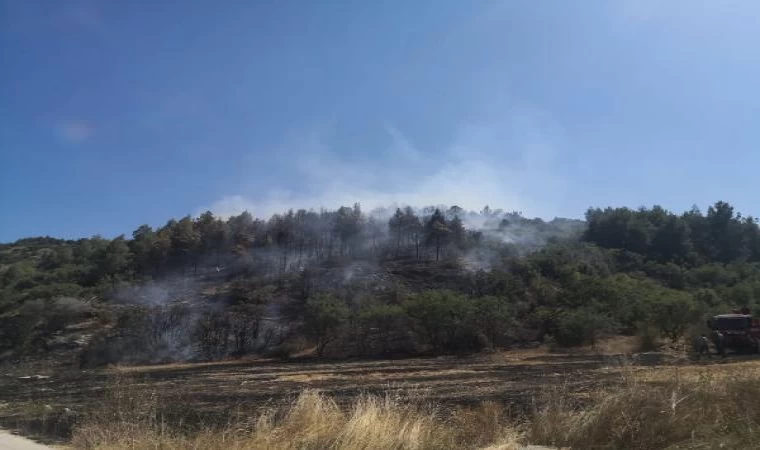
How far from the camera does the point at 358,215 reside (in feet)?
301

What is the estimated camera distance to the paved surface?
11.6 m

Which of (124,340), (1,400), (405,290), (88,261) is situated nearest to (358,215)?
(405,290)

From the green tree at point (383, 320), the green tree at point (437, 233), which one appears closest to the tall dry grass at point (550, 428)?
the green tree at point (383, 320)

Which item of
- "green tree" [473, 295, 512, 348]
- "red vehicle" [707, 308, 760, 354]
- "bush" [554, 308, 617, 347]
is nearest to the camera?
"red vehicle" [707, 308, 760, 354]

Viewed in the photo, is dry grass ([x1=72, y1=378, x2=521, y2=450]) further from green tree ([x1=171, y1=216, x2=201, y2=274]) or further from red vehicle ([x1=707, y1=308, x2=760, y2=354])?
green tree ([x1=171, y1=216, x2=201, y2=274])

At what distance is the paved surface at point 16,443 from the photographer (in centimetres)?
1165

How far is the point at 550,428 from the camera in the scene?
8.42m

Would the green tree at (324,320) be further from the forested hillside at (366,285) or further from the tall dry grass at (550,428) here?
the tall dry grass at (550,428)

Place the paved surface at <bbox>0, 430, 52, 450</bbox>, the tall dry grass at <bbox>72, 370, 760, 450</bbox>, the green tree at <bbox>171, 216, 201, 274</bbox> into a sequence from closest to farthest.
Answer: the tall dry grass at <bbox>72, 370, 760, 450</bbox> → the paved surface at <bbox>0, 430, 52, 450</bbox> → the green tree at <bbox>171, 216, 201, 274</bbox>

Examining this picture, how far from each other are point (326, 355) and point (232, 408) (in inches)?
1248

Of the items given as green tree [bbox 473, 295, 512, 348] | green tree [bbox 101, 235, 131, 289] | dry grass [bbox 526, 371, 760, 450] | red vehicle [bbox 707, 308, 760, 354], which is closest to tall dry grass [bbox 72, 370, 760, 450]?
dry grass [bbox 526, 371, 760, 450]

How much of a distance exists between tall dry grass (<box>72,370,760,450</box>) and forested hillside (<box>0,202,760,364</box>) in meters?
35.7

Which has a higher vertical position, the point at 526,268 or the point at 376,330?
the point at 526,268

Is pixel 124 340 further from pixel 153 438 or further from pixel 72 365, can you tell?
pixel 153 438
